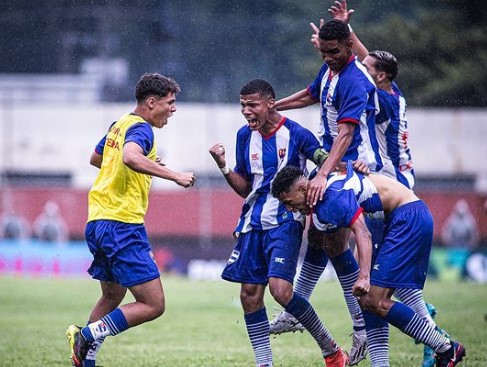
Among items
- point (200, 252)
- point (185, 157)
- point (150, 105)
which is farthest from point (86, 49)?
point (150, 105)

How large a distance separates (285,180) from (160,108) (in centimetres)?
118

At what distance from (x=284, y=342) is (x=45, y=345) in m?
2.63

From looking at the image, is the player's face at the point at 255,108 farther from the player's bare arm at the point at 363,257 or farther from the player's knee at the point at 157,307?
the player's knee at the point at 157,307

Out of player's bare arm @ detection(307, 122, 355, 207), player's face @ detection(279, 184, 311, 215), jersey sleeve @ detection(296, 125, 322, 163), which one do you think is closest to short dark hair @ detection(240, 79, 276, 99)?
jersey sleeve @ detection(296, 125, 322, 163)

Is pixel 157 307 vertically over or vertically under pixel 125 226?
under

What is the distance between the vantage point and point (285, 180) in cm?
694

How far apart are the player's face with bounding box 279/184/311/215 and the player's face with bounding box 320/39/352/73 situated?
113 cm

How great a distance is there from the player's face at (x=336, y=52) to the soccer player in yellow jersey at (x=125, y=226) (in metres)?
1.23

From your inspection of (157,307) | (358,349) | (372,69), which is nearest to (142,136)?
(157,307)

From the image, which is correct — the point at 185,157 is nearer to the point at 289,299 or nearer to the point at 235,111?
the point at 235,111

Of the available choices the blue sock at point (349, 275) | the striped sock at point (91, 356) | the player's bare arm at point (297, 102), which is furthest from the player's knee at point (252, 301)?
the player's bare arm at point (297, 102)

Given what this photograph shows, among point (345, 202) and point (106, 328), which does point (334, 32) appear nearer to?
point (345, 202)

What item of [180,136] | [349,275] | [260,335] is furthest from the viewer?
[180,136]

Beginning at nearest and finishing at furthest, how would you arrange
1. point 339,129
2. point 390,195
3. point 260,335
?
1. point 390,195
2. point 339,129
3. point 260,335
